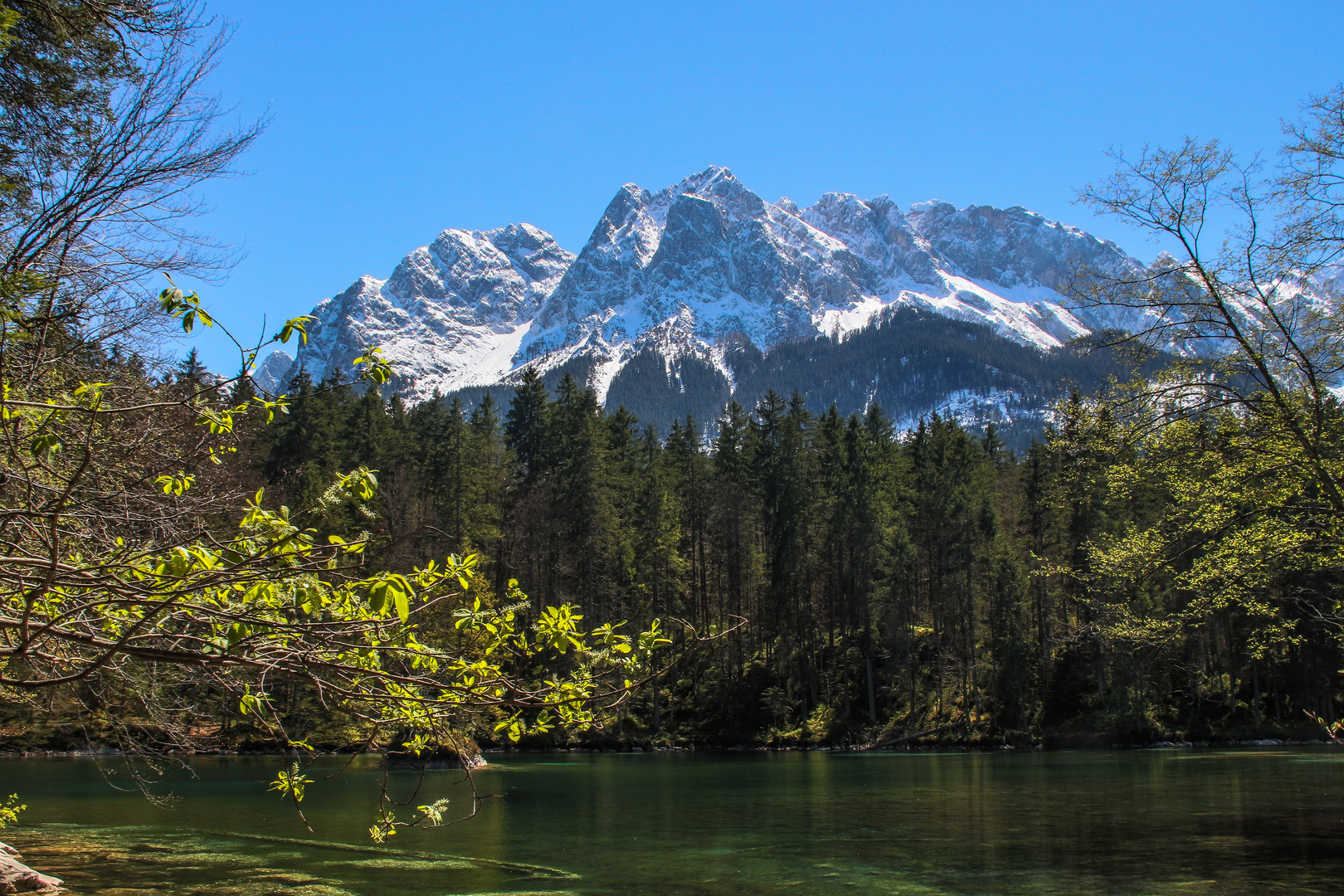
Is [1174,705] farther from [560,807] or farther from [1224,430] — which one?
[1224,430]

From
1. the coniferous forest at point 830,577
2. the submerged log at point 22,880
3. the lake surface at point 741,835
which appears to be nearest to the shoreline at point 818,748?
the coniferous forest at point 830,577

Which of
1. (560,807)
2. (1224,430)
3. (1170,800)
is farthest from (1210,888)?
(560,807)

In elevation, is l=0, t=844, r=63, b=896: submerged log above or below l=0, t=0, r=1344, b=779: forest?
below

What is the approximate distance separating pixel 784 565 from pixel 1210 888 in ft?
106

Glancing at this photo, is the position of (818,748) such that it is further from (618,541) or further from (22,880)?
(22,880)

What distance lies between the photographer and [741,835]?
1533 cm

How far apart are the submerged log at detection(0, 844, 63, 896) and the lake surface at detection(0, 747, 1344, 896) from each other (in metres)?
0.33

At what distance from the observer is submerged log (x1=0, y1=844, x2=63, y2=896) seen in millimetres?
10150

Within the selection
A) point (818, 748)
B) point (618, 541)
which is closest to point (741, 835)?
point (818, 748)

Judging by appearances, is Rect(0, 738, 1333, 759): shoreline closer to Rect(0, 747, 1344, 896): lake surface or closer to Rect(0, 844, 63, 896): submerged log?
Rect(0, 747, 1344, 896): lake surface

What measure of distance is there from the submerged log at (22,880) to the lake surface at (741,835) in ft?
1.10

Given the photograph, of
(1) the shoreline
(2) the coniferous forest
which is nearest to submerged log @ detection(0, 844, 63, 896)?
(1) the shoreline

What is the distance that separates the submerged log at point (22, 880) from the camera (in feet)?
33.3

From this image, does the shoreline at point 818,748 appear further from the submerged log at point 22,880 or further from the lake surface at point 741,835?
the submerged log at point 22,880
